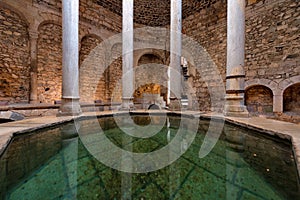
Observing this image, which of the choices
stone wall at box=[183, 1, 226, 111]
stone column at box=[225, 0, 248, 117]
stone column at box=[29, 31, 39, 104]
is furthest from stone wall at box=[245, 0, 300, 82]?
stone column at box=[29, 31, 39, 104]

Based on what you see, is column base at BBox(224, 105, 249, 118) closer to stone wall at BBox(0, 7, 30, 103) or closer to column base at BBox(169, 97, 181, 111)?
column base at BBox(169, 97, 181, 111)

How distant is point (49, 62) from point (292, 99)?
9.45 m

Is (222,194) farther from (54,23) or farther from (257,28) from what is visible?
(54,23)

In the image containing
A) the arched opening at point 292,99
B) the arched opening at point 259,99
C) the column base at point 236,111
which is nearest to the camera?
the column base at point 236,111

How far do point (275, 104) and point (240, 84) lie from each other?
3.14 meters

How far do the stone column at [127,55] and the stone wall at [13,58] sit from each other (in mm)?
3683

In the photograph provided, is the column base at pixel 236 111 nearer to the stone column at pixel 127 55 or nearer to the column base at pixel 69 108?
the stone column at pixel 127 55

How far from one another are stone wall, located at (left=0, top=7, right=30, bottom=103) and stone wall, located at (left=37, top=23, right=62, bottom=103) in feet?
1.37

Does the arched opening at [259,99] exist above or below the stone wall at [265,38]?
below

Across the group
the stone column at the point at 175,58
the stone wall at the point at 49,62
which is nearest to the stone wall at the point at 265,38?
the stone column at the point at 175,58

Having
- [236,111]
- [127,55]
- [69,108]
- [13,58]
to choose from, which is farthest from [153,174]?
[13,58]

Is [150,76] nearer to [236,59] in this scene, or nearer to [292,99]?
[236,59]

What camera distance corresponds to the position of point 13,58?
5246 millimetres

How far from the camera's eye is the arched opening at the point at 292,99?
17.7 ft
